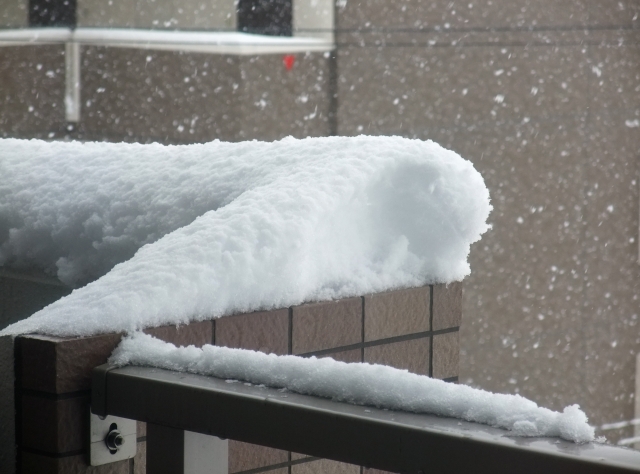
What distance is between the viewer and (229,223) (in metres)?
1.55

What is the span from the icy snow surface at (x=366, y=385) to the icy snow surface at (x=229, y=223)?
0.11 meters

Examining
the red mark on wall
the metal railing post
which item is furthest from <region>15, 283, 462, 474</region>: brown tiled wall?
the red mark on wall

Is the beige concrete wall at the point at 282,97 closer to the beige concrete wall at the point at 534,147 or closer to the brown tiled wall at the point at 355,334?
the beige concrete wall at the point at 534,147

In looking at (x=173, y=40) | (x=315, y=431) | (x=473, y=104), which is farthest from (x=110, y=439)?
(x=473, y=104)

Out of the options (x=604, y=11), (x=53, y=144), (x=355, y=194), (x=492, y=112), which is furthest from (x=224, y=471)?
(x=604, y=11)

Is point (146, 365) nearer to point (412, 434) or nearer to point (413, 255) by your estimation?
point (412, 434)

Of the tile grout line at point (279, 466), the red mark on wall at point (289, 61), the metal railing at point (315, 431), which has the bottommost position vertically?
the tile grout line at point (279, 466)

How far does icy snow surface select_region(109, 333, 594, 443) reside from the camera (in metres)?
0.96

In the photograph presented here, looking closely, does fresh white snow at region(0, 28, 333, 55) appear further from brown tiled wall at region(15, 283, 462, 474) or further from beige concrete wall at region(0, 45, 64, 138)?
brown tiled wall at region(15, 283, 462, 474)

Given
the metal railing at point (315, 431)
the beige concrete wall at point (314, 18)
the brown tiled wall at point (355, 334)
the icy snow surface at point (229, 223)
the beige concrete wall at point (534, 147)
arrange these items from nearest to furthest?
the metal railing at point (315, 431)
the icy snow surface at point (229, 223)
the brown tiled wall at point (355, 334)
the beige concrete wall at point (314, 18)
the beige concrete wall at point (534, 147)

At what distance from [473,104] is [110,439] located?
5.23m

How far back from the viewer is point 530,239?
6656 mm

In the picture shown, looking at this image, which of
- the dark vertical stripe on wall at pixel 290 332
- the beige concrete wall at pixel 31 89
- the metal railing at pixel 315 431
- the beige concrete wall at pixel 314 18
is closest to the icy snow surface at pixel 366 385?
the metal railing at pixel 315 431

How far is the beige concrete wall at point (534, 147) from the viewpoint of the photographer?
19.4ft
